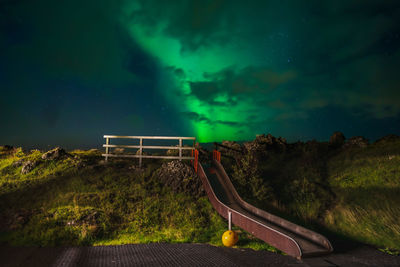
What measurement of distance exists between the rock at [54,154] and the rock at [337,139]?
770 inches

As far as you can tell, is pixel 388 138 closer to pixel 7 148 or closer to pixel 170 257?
pixel 170 257

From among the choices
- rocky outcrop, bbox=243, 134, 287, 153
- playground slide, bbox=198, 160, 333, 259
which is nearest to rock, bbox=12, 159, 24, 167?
playground slide, bbox=198, 160, 333, 259

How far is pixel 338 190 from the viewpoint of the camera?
11953mm

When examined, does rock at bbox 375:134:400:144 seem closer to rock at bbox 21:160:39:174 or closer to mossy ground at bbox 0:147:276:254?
mossy ground at bbox 0:147:276:254

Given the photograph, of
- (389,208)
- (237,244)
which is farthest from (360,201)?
(237,244)

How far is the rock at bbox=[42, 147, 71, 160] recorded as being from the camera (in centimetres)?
1524

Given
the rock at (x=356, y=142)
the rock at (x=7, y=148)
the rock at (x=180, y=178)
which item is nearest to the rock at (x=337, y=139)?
the rock at (x=356, y=142)

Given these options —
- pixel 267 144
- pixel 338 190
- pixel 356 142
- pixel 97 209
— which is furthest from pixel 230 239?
pixel 356 142

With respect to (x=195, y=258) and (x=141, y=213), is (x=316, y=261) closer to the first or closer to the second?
(x=195, y=258)

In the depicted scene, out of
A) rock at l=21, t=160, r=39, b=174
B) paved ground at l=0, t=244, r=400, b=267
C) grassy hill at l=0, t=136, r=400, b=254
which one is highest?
rock at l=21, t=160, r=39, b=174

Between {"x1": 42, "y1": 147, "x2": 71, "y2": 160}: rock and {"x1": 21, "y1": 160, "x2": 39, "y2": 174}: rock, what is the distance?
2.28 feet

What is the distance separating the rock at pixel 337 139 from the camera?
19.4 m

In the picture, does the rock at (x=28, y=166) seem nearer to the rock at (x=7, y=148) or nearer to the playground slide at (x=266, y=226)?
the rock at (x=7, y=148)

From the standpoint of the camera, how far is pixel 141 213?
32.4 ft
